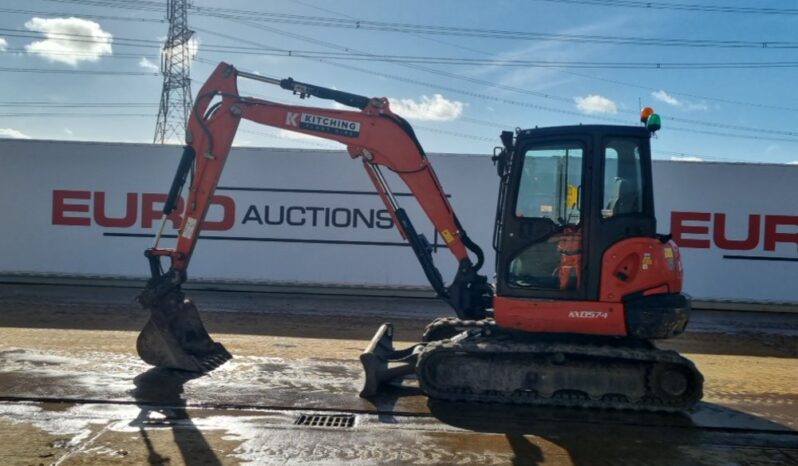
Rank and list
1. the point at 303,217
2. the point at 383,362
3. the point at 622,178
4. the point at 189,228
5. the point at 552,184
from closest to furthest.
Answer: the point at 622,178, the point at 552,184, the point at 383,362, the point at 189,228, the point at 303,217

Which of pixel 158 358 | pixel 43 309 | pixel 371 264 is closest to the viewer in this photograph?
pixel 158 358

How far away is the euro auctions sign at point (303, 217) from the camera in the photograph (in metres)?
13.6

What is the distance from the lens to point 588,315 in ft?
19.9

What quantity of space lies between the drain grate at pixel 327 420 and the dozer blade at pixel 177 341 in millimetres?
1986

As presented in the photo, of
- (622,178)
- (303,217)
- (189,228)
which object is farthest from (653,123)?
A: (303,217)

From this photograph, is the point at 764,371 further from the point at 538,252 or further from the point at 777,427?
the point at 538,252

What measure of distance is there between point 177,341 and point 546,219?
4232 mm

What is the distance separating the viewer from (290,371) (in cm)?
728

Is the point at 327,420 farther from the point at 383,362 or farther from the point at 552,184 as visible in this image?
the point at 552,184

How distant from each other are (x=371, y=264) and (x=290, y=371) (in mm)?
6861

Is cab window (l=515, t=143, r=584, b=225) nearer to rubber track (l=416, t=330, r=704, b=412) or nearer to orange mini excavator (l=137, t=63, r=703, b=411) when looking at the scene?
orange mini excavator (l=137, t=63, r=703, b=411)

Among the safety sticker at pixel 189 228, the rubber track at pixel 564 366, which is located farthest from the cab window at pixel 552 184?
the safety sticker at pixel 189 228

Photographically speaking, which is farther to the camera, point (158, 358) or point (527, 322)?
point (158, 358)

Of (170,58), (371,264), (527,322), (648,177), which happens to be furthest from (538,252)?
(170,58)
